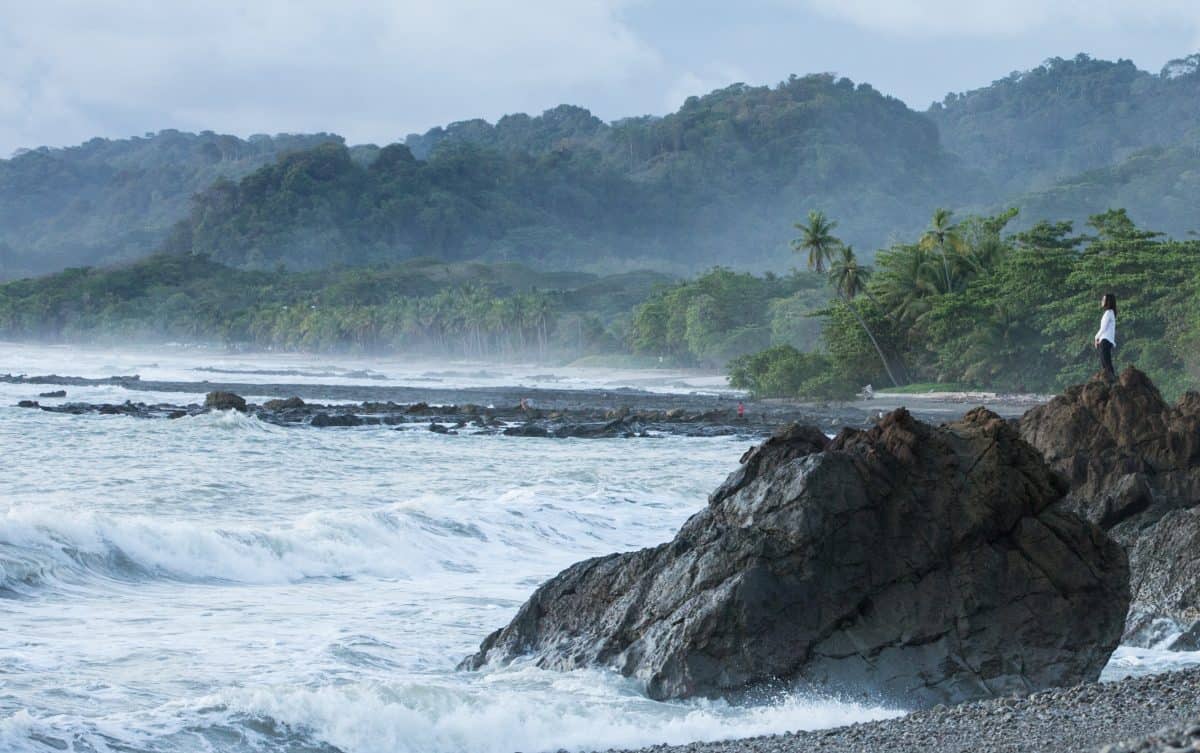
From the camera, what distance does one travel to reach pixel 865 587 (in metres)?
9.58

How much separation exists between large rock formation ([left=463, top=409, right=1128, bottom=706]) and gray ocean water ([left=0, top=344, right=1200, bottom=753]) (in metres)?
0.38

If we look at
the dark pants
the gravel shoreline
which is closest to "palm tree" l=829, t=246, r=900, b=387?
the dark pants

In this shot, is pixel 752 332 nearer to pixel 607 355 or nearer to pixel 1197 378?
pixel 607 355

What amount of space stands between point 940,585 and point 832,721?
1.55m

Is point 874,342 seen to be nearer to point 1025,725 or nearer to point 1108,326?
point 1108,326

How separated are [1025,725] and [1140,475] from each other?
8.10 metres

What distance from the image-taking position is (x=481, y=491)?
21438 mm

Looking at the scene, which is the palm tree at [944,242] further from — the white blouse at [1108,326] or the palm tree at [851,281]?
the white blouse at [1108,326]

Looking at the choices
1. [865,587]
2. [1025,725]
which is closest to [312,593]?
[865,587]

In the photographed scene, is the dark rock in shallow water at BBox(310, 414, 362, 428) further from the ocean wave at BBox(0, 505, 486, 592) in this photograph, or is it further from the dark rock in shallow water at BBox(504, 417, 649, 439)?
the ocean wave at BBox(0, 505, 486, 592)

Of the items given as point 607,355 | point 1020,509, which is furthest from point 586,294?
point 1020,509

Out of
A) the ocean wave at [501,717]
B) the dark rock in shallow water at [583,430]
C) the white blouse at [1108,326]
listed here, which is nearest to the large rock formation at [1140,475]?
the white blouse at [1108,326]

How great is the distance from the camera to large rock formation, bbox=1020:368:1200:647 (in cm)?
1175

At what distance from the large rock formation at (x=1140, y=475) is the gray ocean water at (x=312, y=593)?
3.61 feet
